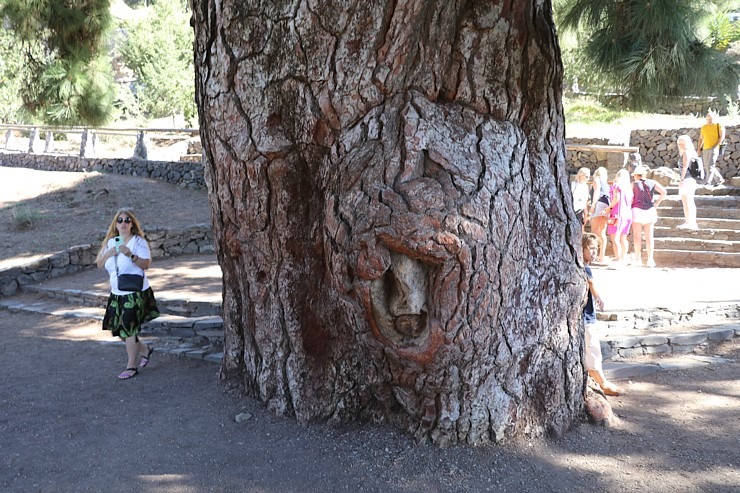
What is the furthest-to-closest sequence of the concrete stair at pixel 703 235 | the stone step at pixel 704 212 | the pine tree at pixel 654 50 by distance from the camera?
1. the stone step at pixel 704 212
2. the concrete stair at pixel 703 235
3. the pine tree at pixel 654 50

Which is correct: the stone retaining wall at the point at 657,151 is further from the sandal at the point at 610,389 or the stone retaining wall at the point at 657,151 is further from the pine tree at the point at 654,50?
the sandal at the point at 610,389

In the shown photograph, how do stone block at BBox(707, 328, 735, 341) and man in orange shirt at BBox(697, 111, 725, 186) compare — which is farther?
man in orange shirt at BBox(697, 111, 725, 186)

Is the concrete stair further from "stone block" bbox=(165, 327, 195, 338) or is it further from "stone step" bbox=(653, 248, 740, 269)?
"stone block" bbox=(165, 327, 195, 338)

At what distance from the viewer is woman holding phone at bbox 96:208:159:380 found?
5.02 meters

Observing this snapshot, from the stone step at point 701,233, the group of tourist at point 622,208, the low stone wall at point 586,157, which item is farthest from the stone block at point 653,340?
the low stone wall at point 586,157

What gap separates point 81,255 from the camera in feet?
34.2

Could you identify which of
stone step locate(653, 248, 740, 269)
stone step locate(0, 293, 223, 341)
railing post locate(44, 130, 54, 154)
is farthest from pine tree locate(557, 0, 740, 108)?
railing post locate(44, 130, 54, 154)

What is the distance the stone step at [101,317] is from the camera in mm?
6715

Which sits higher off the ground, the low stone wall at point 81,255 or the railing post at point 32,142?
the railing post at point 32,142

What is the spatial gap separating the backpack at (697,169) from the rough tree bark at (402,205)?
10386 millimetres

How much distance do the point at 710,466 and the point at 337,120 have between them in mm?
2610

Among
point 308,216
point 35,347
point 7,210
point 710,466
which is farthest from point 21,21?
point 7,210

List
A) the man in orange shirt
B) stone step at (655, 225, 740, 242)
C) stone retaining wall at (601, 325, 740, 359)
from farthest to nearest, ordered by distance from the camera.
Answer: the man in orange shirt
stone step at (655, 225, 740, 242)
stone retaining wall at (601, 325, 740, 359)

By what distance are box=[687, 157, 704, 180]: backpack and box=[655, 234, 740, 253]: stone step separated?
10.9 ft
